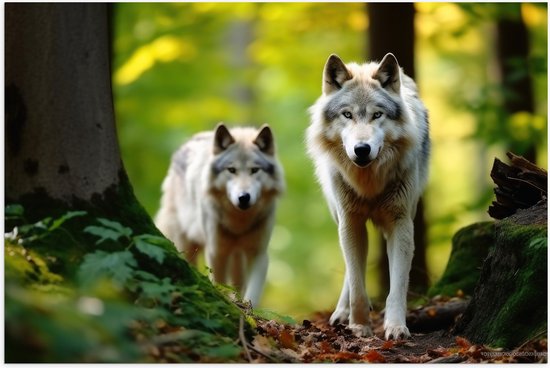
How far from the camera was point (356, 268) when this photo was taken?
6.80 meters

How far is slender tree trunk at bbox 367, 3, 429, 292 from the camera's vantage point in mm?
10242

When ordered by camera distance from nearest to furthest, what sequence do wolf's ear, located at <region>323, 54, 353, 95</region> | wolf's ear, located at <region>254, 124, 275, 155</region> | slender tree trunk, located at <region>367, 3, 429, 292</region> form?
wolf's ear, located at <region>323, 54, 353, 95</region> < wolf's ear, located at <region>254, 124, 275, 155</region> < slender tree trunk, located at <region>367, 3, 429, 292</region>

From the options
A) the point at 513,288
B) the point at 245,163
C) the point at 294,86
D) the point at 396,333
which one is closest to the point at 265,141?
the point at 245,163

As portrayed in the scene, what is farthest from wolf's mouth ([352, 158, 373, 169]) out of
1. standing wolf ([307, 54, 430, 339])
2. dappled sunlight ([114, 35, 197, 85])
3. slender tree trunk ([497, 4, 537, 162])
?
dappled sunlight ([114, 35, 197, 85])

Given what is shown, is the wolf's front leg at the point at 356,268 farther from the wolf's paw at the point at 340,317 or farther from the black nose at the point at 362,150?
the black nose at the point at 362,150

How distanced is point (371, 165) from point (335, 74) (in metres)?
0.94

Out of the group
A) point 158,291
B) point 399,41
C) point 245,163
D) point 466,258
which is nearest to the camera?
Answer: point 158,291

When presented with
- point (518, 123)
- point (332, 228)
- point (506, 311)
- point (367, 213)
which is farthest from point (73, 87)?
point (332, 228)

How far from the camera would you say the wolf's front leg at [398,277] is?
625 cm

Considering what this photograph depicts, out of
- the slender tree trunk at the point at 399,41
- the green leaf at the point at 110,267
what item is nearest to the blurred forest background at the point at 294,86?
the slender tree trunk at the point at 399,41

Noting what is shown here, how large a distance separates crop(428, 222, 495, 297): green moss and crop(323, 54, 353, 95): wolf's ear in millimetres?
2385

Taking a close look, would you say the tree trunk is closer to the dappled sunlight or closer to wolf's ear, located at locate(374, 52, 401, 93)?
wolf's ear, located at locate(374, 52, 401, 93)

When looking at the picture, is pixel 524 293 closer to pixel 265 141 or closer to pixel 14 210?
pixel 14 210

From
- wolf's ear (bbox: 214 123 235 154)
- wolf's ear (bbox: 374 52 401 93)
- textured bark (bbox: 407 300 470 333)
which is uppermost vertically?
wolf's ear (bbox: 214 123 235 154)
